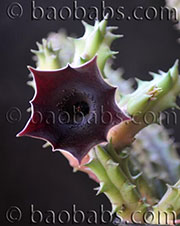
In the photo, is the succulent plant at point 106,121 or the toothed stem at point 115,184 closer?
the succulent plant at point 106,121

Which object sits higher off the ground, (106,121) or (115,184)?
(106,121)

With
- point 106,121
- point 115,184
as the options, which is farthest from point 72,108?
point 115,184

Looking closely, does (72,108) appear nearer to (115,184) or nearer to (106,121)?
(106,121)

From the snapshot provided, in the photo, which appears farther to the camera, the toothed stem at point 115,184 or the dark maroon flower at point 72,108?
the toothed stem at point 115,184

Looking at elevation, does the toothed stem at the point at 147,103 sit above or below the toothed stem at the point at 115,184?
above

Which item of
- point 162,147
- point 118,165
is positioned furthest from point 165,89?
point 162,147

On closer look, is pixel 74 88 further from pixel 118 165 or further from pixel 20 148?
pixel 20 148
